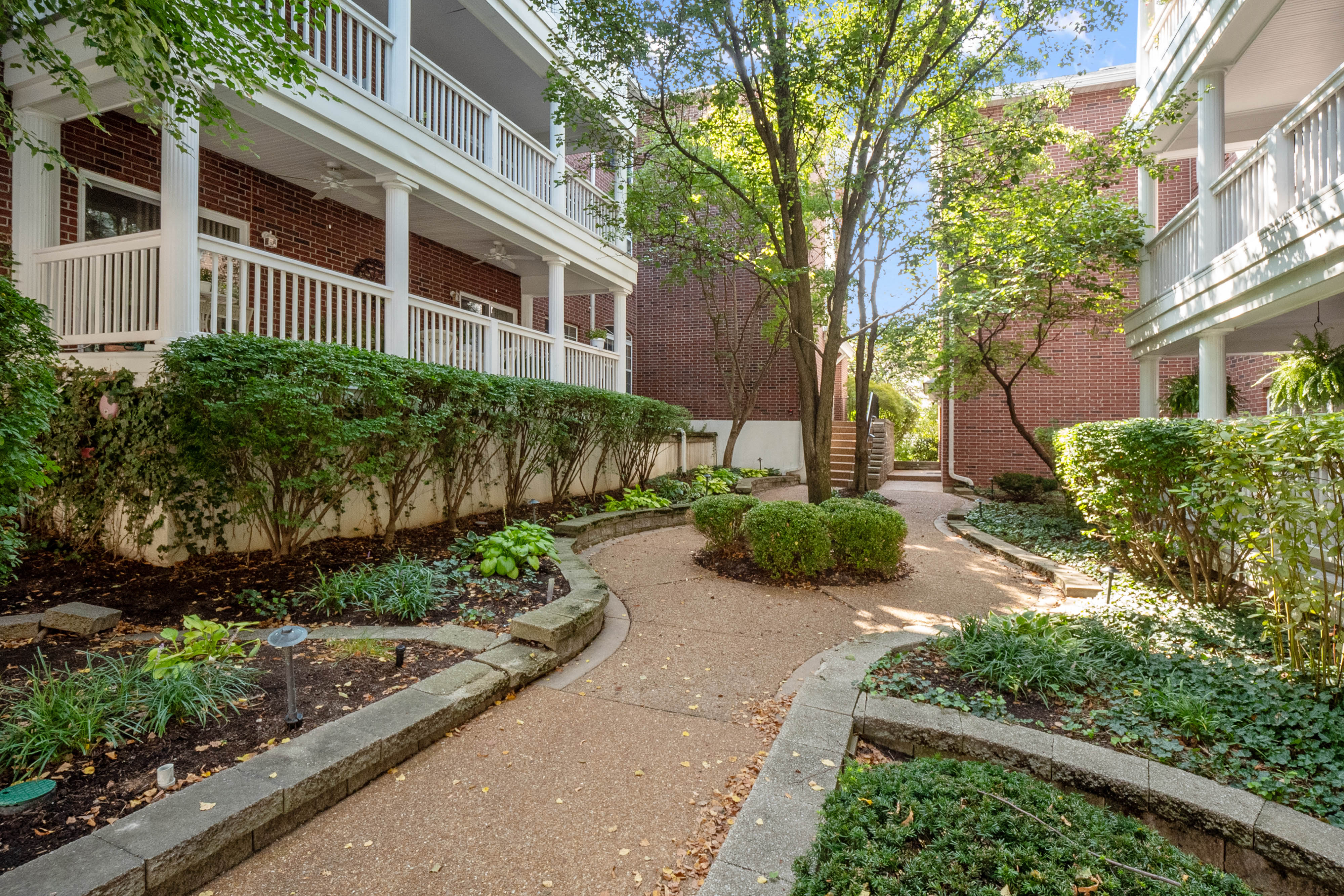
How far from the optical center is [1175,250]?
25.1 ft

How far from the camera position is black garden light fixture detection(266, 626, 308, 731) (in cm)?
263

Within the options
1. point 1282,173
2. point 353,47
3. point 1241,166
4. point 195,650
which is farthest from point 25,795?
point 1241,166

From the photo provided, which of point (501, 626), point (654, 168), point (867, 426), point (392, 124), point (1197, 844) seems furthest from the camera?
point (867, 426)

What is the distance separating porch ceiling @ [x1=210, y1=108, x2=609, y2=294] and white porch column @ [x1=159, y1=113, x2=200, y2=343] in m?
0.36

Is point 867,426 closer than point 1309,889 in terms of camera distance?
No

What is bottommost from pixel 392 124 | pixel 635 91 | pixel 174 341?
pixel 174 341

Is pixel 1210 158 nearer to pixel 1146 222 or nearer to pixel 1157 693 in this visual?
pixel 1146 222

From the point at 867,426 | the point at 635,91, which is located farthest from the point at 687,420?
the point at 635,91

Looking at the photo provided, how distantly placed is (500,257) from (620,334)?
99.3 inches

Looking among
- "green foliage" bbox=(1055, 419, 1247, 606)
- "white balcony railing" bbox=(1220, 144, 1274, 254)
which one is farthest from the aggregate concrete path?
"white balcony railing" bbox=(1220, 144, 1274, 254)

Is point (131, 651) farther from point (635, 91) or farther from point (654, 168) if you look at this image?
point (654, 168)

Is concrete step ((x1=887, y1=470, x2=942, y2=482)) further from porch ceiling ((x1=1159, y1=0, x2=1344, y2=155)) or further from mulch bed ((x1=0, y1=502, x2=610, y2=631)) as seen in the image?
mulch bed ((x1=0, y1=502, x2=610, y2=631))

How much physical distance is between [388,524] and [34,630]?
2.45 metres

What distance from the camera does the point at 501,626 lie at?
4.32 metres
